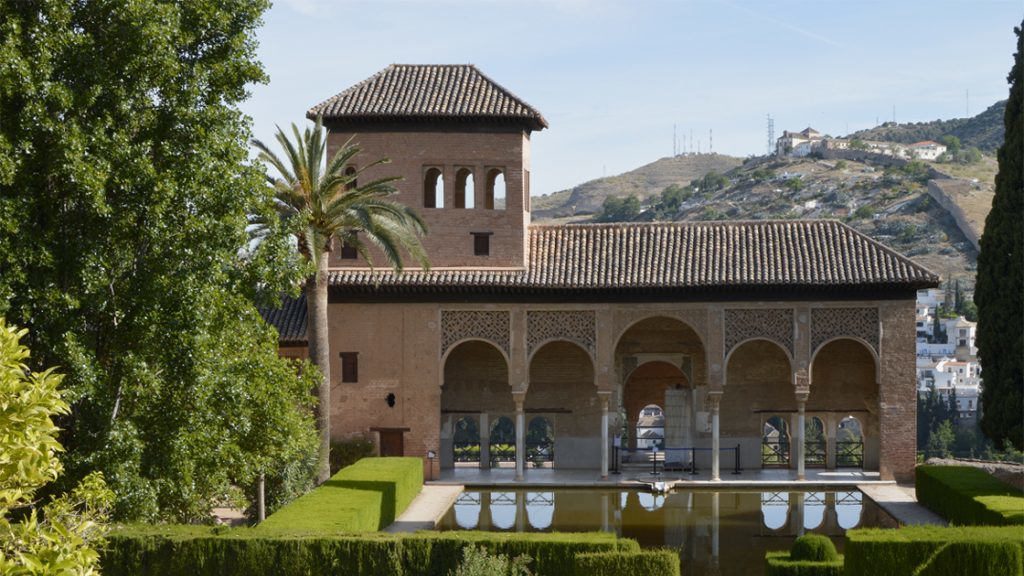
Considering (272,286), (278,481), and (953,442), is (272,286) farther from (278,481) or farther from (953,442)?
(953,442)

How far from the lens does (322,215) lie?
25203mm

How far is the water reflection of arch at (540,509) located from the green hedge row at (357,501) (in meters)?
2.20

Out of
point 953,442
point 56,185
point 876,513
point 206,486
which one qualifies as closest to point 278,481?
point 206,486

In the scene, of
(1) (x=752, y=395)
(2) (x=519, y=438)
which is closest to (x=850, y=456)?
(1) (x=752, y=395)

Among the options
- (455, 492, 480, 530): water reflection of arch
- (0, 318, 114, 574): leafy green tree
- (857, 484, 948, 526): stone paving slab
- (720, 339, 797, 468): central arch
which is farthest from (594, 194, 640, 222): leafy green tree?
(0, 318, 114, 574): leafy green tree

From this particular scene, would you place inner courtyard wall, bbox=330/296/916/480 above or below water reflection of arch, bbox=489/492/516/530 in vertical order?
above

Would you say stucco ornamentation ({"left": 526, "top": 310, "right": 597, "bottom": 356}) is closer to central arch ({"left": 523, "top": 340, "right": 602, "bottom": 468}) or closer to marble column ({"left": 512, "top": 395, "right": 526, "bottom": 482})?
marble column ({"left": 512, "top": 395, "right": 526, "bottom": 482})

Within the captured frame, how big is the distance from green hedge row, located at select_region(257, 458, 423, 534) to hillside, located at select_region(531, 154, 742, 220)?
121m

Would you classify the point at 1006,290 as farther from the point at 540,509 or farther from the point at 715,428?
the point at 540,509

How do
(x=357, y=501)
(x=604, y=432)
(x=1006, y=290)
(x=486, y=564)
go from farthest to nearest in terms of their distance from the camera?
(x=604, y=432) < (x=1006, y=290) < (x=357, y=501) < (x=486, y=564)

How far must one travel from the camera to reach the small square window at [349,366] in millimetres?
29375

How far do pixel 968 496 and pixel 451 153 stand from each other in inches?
505

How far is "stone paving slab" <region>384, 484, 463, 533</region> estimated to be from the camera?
23547 millimetres

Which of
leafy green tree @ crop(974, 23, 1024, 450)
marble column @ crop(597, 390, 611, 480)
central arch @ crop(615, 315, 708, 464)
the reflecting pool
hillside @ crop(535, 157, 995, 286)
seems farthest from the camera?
hillside @ crop(535, 157, 995, 286)
